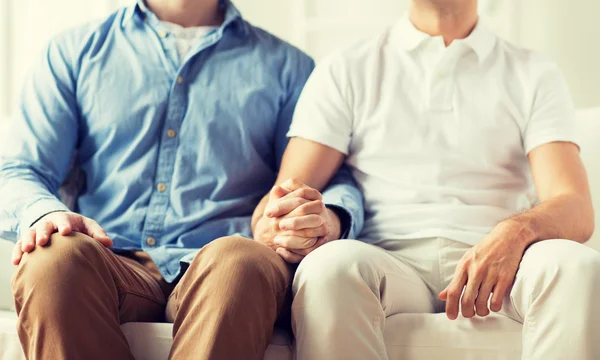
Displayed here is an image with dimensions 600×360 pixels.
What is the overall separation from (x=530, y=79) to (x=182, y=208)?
0.78m

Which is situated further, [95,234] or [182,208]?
[182,208]

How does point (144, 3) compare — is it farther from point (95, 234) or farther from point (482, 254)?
point (482, 254)

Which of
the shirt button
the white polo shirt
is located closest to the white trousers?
the white polo shirt

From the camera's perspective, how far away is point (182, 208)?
163 centimetres

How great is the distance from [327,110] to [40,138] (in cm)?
61

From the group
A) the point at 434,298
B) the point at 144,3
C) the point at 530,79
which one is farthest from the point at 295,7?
the point at 434,298

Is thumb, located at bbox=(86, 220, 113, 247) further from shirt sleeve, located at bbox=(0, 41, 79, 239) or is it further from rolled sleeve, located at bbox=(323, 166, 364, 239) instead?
rolled sleeve, located at bbox=(323, 166, 364, 239)

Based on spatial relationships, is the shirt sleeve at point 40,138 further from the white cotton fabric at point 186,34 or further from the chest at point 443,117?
the chest at point 443,117

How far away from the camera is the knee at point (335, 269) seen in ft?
3.96

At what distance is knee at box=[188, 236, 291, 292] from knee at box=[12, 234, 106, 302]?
18cm

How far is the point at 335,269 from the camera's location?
1.22m

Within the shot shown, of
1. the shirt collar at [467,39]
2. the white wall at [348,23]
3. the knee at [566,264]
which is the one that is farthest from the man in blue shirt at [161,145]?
the white wall at [348,23]

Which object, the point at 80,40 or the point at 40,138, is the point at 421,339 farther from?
the point at 80,40

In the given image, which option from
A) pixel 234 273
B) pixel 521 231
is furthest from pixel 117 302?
pixel 521 231
